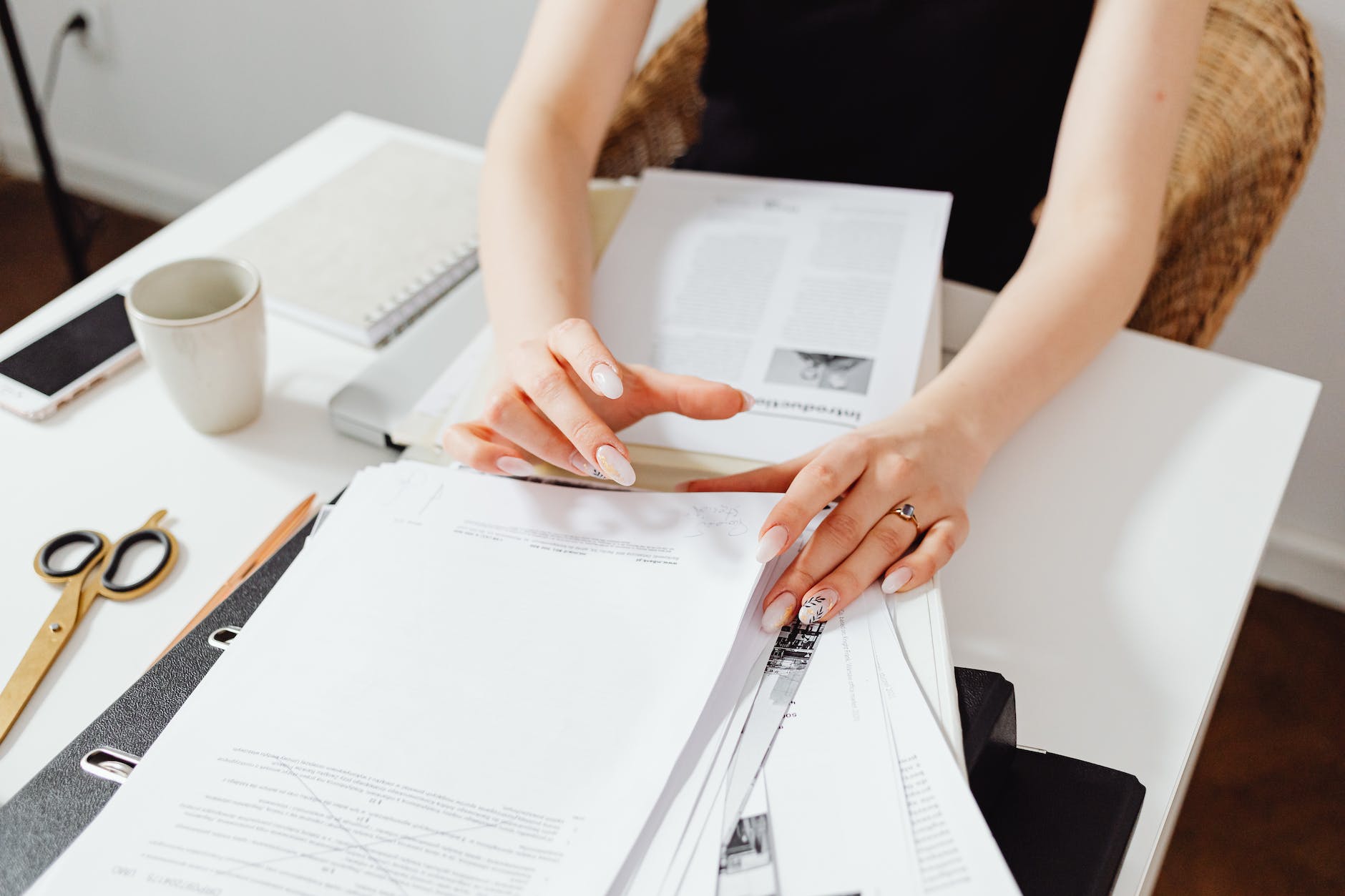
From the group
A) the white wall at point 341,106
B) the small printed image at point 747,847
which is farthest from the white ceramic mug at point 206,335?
the white wall at point 341,106

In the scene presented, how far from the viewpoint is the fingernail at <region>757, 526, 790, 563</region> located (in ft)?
1.72

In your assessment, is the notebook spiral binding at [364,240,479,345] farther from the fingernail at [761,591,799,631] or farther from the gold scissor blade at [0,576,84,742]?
the fingernail at [761,591,799,631]

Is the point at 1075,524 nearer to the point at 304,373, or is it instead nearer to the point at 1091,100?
the point at 1091,100

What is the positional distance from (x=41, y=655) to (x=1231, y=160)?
107cm

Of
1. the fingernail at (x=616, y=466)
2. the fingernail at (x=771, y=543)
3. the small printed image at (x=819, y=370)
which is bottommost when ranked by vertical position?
the small printed image at (x=819, y=370)

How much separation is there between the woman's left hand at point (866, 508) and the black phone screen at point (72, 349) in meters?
0.48

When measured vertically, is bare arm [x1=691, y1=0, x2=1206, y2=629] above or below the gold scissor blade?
above

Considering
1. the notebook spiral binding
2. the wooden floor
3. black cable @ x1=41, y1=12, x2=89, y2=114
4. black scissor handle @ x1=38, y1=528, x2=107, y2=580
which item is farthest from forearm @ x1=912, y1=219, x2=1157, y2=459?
black cable @ x1=41, y1=12, x2=89, y2=114

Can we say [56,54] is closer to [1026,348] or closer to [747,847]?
[1026,348]

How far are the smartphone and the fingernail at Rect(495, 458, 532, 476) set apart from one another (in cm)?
35

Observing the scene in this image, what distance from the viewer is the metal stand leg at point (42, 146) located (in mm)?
1323

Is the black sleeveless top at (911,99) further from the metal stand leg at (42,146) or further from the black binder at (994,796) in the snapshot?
the metal stand leg at (42,146)

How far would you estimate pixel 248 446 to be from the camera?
0.71 meters

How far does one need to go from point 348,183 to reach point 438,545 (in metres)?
0.56
